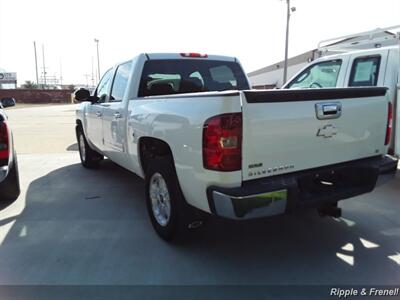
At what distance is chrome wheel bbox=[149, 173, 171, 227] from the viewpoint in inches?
138

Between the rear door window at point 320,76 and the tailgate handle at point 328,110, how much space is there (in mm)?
3416

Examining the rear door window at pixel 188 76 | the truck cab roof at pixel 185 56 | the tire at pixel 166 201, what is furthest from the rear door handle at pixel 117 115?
the tire at pixel 166 201

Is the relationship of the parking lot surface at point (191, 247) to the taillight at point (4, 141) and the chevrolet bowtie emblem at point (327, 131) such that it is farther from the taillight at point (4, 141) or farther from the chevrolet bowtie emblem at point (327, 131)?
the chevrolet bowtie emblem at point (327, 131)

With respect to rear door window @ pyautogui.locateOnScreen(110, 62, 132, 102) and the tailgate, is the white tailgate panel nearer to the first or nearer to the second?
the tailgate

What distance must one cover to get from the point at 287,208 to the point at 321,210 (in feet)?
4.03

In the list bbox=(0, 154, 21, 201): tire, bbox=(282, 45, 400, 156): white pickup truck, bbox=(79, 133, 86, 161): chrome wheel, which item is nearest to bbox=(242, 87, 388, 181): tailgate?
bbox=(282, 45, 400, 156): white pickup truck

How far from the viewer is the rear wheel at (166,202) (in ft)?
10.6

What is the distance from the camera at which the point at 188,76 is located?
4766 millimetres

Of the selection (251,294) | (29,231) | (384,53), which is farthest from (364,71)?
(29,231)

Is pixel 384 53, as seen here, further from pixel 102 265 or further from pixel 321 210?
pixel 102 265

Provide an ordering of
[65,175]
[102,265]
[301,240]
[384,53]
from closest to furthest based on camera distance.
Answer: [102,265] < [301,240] < [384,53] < [65,175]

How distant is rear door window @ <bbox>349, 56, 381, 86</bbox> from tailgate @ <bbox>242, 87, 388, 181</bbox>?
2.42m

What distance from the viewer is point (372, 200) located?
475cm

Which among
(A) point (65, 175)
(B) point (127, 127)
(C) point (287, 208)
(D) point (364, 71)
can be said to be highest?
(D) point (364, 71)
